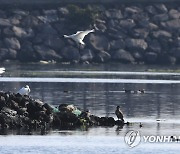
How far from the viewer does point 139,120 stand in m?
44.3

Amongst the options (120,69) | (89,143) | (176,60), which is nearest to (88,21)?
(176,60)

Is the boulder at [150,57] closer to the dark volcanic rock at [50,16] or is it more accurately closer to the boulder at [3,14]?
the dark volcanic rock at [50,16]

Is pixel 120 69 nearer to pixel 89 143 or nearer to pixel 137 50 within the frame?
pixel 137 50

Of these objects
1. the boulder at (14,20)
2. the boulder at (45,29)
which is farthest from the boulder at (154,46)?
the boulder at (14,20)

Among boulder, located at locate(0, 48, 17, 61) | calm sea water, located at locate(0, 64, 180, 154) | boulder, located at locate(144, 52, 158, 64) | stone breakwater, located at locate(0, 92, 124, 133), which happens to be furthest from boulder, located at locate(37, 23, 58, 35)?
stone breakwater, located at locate(0, 92, 124, 133)

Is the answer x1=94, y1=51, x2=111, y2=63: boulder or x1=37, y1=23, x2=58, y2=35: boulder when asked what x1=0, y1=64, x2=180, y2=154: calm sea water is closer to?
x1=94, y1=51, x2=111, y2=63: boulder

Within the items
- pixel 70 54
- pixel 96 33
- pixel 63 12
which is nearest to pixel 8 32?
pixel 70 54

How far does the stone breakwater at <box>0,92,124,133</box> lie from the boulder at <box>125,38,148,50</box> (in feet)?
198

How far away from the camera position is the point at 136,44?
105 metres

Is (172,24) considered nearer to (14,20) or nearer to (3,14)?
(14,20)

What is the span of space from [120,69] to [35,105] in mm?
44974

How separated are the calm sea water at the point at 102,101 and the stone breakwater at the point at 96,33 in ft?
43.9

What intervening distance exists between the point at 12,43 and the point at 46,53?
2.98 m

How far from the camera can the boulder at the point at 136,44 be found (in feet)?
342
